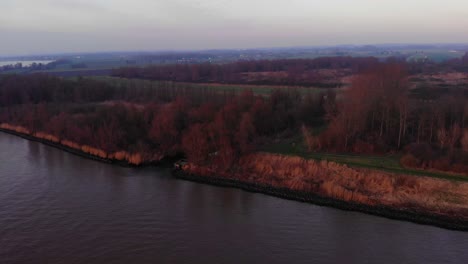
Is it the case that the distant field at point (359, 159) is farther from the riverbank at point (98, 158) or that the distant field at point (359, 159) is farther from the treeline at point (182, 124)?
the riverbank at point (98, 158)

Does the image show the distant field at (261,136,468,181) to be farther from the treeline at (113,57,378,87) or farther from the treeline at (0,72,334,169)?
the treeline at (113,57,378,87)

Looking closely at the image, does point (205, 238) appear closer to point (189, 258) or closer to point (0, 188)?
point (189, 258)

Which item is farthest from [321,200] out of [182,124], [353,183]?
[182,124]

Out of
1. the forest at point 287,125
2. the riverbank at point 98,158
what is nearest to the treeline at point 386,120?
the forest at point 287,125

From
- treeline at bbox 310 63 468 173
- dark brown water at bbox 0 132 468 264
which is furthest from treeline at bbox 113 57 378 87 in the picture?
dark brown water at bbox 0 132 468 264

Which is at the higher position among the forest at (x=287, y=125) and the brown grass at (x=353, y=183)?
the forest at (x=287, y=125)

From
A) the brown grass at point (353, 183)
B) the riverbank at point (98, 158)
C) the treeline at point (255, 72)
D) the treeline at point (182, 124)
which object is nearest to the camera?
the brown grass at point (353, 183)
